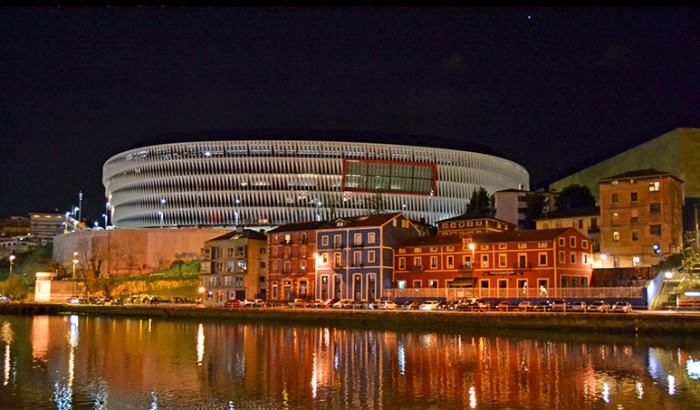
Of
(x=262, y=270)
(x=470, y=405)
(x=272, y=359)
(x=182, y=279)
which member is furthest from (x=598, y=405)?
(x=182, y=279)

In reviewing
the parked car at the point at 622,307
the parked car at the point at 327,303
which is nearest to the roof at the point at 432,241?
the parked car at the point at 327,303

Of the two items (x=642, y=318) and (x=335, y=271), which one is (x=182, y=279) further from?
Result: (x=642, y=318)

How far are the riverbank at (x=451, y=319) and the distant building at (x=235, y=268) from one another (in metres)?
11.9

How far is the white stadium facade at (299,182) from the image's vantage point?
160 meters

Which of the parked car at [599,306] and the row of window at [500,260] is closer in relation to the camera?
the parked car at [599,306]

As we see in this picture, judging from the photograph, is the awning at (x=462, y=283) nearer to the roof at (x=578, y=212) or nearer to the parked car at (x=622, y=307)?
the parked car at (x=622, y=307)

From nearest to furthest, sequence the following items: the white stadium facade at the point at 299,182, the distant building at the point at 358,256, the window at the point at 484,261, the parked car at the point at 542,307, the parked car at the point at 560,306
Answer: the parked car at the point at 560,306
the parked car at the point at 542,307
the window at the point at 484,261
the distant building at the point at 358,256
the white stadium facade at the point at 299,182

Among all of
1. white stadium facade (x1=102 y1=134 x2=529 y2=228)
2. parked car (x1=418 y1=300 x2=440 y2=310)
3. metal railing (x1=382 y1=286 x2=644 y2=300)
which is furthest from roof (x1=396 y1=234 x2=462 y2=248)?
white stadium facade (x1=102 y1=134 x2=529 y2=228)

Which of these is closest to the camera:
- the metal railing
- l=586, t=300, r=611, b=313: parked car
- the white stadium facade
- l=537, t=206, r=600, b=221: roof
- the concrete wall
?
l=586, t=300, r=611, b=313: parked car

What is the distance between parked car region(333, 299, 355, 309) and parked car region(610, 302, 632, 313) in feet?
91.6

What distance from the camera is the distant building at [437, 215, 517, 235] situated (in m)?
107

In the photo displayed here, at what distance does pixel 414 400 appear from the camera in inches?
1281

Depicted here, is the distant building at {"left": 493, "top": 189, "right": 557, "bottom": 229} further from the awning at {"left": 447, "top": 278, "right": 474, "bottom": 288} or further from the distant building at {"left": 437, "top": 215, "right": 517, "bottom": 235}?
the awning at {"left": 447, "top": 278, "right": 474, "bottom": 288}

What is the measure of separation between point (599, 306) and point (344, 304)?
28.3 m
